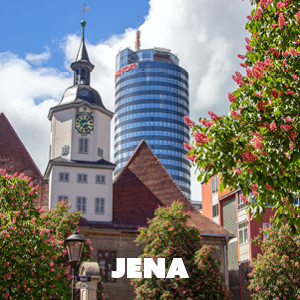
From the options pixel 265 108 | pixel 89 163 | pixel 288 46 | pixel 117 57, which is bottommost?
pixel 265 108

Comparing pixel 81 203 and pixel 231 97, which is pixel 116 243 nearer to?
pixel 81 203

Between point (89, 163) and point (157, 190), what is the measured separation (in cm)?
587

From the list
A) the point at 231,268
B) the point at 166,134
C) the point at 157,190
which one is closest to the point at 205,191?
the point at 231,268

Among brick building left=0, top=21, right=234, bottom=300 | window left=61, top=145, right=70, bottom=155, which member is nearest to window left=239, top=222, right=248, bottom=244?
brick building left=0, top=21, right=234, bottom=300

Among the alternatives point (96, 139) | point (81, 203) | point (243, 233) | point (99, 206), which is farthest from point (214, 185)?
point (81, 203)

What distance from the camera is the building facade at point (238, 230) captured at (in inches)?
1580

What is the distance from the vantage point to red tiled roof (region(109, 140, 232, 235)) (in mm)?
36281

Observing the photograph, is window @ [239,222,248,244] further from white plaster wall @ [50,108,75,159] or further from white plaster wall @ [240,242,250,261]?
white plaster wall @ [50,108,75,159]

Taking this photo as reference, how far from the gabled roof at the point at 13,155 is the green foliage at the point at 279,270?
57.2 feet

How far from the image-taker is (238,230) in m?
43.1

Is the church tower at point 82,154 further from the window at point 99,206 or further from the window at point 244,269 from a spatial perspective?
the window at point 244,269

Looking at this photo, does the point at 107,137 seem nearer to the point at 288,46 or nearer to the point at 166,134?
the point at 288,46

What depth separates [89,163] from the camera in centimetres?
3606

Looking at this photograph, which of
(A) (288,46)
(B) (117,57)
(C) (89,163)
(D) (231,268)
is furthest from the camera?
(B) (117,57)
